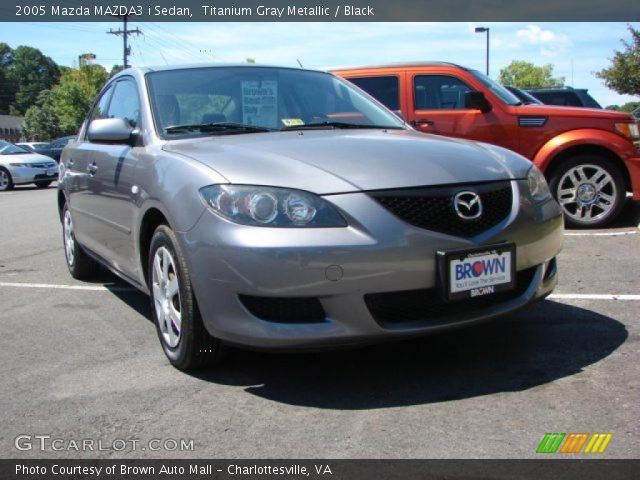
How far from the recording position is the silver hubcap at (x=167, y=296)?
3.49m

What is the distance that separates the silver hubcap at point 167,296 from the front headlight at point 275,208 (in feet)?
1.76

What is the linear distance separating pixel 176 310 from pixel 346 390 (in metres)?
0.95

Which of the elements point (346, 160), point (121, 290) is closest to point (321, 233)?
point (346, 160)

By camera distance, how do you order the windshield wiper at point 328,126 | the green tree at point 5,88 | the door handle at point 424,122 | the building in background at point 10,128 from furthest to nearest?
the green tree at point 5,88 < the building in background at point 10,128 < the door handle at point 424,122 < the windshield wiper at point 328,126

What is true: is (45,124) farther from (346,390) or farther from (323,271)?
(323,271)

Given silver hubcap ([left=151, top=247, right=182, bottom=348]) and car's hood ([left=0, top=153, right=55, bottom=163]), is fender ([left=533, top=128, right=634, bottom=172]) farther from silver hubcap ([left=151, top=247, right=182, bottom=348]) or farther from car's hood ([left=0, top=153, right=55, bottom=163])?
car's hood ([left=0, top=153, right=55, bottom=163])

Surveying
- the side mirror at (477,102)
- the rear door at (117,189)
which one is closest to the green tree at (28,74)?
the side mirror at (477,102)

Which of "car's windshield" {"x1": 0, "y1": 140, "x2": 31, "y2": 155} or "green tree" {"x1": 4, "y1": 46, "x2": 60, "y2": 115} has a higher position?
"green tree" {"x1": 4, "y1": 46, "x2": 60, "y2": 115}

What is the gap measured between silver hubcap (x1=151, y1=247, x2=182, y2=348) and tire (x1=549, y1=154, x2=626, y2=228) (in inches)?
201

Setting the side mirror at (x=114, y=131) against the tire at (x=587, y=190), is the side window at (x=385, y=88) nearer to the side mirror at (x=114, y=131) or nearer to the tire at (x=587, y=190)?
the tire at (x=587, y=190)

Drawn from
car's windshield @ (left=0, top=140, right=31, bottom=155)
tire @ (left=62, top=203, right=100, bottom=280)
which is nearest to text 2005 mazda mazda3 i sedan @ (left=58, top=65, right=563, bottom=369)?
tire @ (left=62, top=203, right=100, bottom=280)

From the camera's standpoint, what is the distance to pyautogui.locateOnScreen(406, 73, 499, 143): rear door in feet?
25.6

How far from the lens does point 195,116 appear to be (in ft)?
13.6
